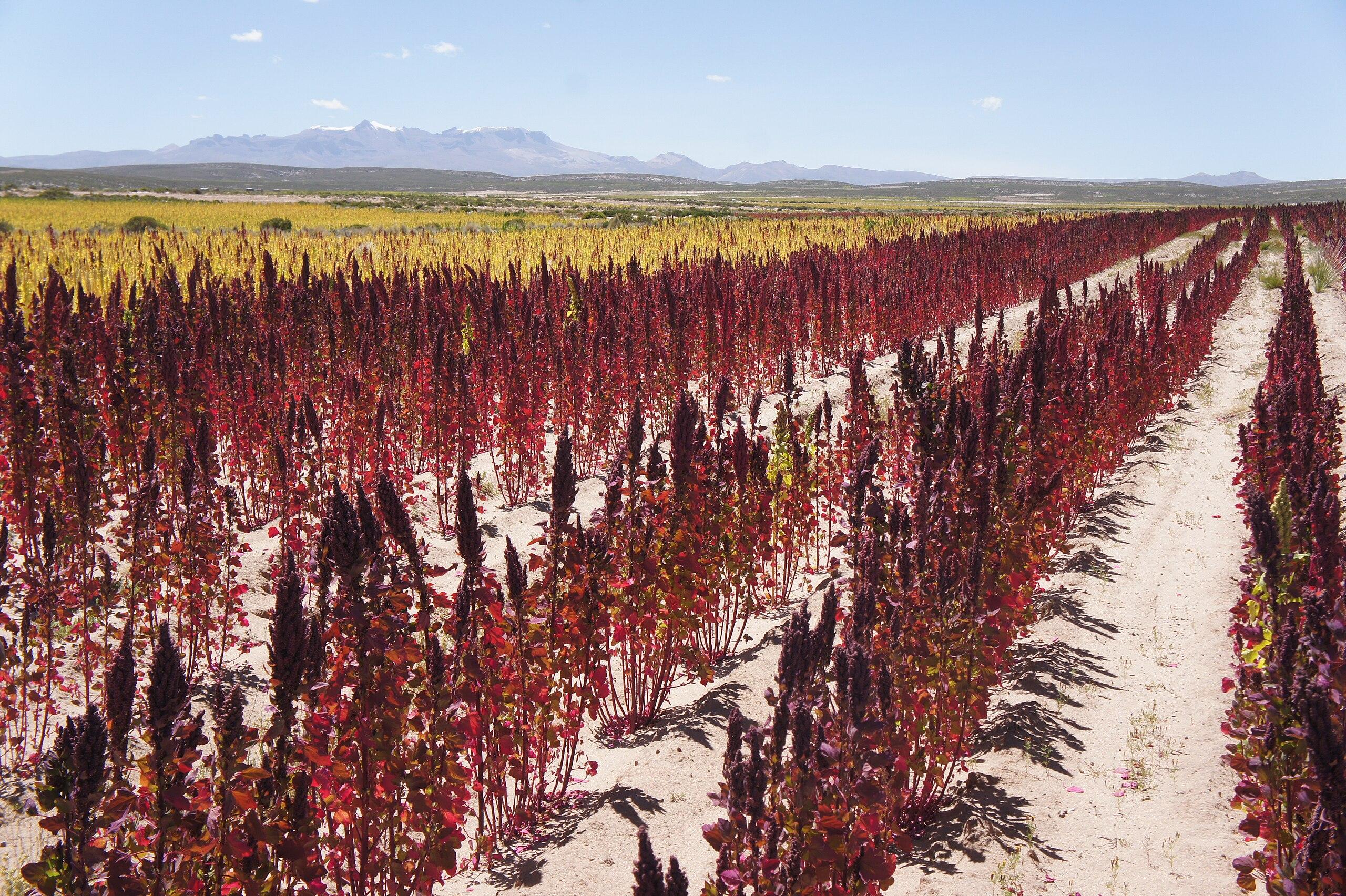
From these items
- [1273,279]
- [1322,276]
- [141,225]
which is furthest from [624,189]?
[1322,276]

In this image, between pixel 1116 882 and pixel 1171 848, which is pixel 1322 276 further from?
pixel 1116 882

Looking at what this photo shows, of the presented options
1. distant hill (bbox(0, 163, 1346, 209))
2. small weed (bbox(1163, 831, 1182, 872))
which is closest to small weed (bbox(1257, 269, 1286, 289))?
small weed (bbox(1163, 831, 1182, 872))

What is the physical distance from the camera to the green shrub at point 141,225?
2734 centimetres

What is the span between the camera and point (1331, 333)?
47.9ft

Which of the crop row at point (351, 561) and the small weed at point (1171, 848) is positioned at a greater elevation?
the crop row at point (351, 561)

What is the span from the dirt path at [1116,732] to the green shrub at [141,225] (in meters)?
28.7

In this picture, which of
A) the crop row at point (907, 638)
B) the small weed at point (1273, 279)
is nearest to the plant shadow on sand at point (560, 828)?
the crop row at point (907, 638)

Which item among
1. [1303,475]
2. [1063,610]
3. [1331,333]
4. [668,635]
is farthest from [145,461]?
[1331,333]

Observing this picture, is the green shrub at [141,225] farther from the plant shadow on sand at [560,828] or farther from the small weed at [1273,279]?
the small weed at [1273,279]

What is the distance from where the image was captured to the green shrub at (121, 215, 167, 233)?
2734cm

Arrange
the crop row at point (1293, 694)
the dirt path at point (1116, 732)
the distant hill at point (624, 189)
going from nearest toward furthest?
the crop row at point (1293, 694) → the dirt path at point (1116, 732) → the distant hill at point (624, 189)

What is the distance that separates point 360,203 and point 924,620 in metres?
61.2

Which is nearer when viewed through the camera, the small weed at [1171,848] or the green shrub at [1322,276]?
the small weed at [1171,848]

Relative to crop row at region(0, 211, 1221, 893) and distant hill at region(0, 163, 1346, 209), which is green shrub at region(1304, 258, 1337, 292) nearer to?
crop row at region(0, 211, 1221, 893)
